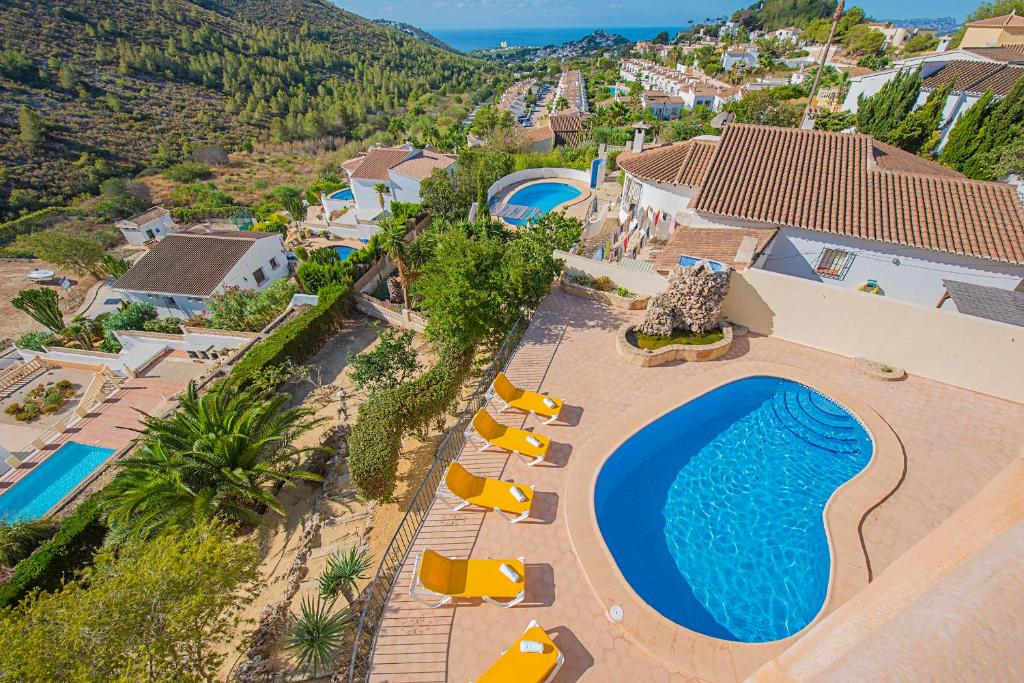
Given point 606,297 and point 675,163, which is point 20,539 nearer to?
point 606,297

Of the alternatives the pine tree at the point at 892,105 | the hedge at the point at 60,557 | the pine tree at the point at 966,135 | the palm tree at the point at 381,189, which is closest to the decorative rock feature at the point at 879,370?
the hedge at the point at 60,557

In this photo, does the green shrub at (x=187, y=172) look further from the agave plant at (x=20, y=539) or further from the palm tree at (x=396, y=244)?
the agave plant at (x=20, y=539)

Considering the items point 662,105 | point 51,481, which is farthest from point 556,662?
point 662,105

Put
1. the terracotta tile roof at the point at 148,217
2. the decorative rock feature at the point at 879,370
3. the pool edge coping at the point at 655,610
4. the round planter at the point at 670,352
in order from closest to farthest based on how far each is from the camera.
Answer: the pool edge coping at the point at 655,610 → the decorative rock feature at the point at 879,370 → the round planter at the point at 670,352 → the terracotta tile roof at the point at 148,217

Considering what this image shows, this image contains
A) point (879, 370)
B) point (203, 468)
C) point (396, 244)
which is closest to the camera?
point (203, 468)

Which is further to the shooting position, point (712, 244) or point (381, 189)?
point (381, 189)

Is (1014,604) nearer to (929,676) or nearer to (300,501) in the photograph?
(929,676)

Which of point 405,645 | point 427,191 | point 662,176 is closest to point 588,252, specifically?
point 662,176
